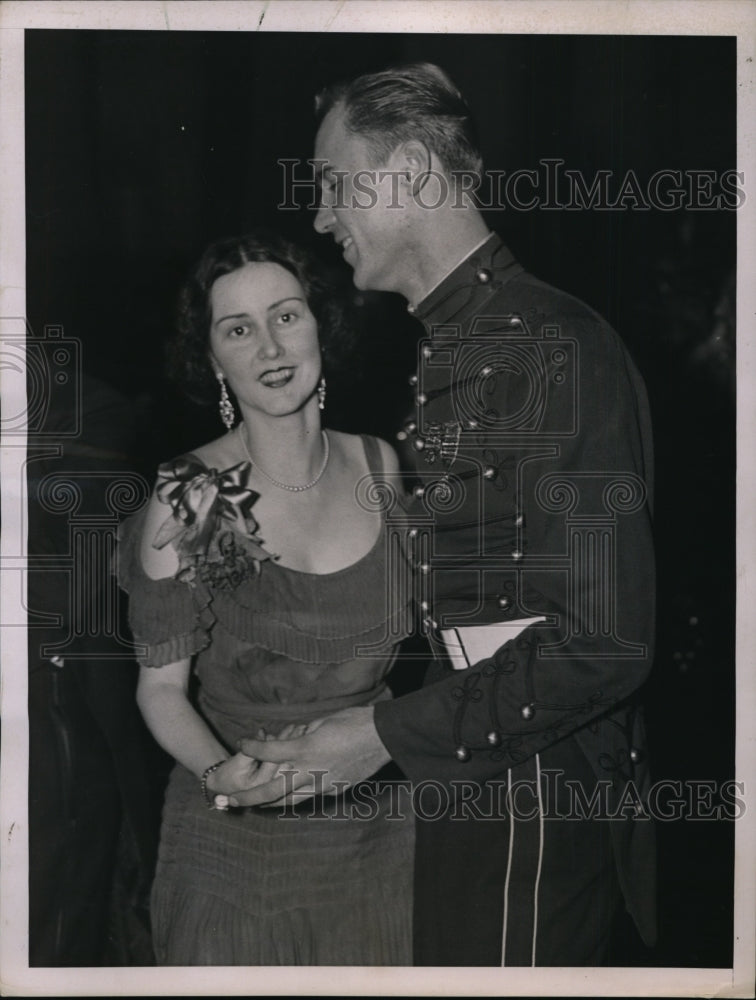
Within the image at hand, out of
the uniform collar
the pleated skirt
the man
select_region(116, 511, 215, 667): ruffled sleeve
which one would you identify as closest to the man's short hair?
the man

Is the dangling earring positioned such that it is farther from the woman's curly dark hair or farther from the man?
the man

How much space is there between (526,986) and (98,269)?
1153mm

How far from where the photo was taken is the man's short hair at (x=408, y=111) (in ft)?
4.46

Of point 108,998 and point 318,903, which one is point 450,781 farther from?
point 108,998

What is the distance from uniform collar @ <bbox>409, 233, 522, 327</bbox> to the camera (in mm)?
1368

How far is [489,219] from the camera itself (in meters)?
1.38

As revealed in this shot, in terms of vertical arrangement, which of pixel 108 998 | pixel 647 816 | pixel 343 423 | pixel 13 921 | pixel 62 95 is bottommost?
pixel 108 998

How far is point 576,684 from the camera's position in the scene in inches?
53.6

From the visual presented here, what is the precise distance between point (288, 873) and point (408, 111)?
1041mm

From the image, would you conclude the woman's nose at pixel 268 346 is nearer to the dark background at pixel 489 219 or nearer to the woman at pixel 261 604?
the woman at pixel 261 604

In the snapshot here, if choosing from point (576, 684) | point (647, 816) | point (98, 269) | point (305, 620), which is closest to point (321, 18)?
point (98, 269)

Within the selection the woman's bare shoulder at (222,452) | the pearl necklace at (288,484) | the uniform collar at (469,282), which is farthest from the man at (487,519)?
the woman's bare shoulder at (222,452)

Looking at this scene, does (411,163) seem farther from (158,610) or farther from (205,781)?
(205,781)

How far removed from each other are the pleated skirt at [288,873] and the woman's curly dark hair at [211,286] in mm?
558
